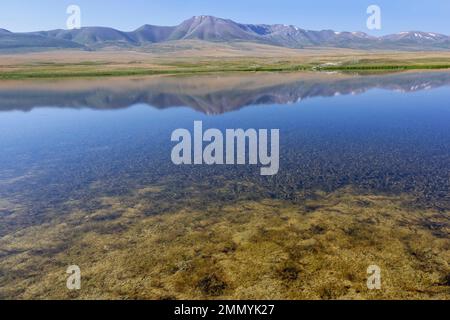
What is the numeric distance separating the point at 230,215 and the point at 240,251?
123 inches

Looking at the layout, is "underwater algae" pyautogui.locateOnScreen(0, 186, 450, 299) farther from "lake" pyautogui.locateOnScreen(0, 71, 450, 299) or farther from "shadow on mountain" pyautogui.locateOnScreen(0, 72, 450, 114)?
"shadow on mountain" pyautogui.locateOnScreen(0, 72, 450, 114)

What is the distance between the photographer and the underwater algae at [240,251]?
1073 centimetres

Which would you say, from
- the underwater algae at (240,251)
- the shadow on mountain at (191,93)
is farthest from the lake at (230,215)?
the shadow on mountain at (191,93)

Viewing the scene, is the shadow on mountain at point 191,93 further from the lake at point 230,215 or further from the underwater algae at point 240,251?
the underwater algae at point 240,251

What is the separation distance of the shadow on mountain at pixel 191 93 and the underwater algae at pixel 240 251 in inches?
1131

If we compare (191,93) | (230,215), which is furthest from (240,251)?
(191,93)

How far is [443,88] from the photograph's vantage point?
2188 inches

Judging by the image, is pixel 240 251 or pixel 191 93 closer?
pixel 240 251

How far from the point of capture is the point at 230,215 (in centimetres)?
1577

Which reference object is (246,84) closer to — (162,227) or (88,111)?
(88,111)

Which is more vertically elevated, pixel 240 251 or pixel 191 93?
pixel 191 93

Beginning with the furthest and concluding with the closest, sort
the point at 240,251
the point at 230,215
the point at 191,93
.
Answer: the point at 191,93, the point at 230,215, the point at 240,251

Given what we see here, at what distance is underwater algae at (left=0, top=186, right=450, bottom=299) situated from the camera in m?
10.7

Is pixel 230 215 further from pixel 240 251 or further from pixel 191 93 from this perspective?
pixel 191 93
